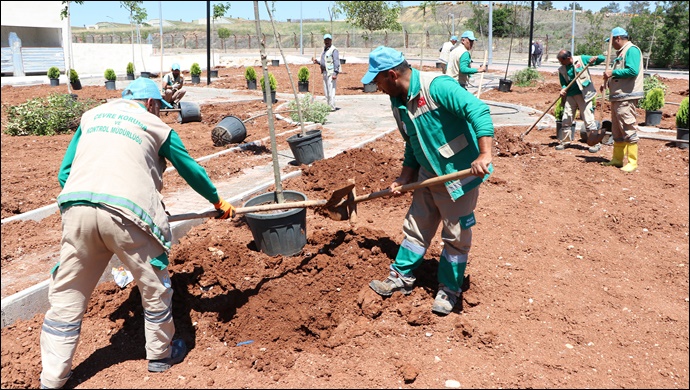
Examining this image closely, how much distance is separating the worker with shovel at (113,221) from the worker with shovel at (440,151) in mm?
1447

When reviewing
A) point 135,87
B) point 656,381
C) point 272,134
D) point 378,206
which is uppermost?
point 135,87

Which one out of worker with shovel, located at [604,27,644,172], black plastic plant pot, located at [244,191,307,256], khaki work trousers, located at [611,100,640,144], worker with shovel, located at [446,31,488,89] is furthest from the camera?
worker with shovel, located at [446,31,488,89]

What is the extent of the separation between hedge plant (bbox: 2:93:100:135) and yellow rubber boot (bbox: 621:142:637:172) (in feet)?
33.8

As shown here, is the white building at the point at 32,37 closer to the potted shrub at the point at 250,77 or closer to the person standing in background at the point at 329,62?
the potted shrub at the point at 250,77

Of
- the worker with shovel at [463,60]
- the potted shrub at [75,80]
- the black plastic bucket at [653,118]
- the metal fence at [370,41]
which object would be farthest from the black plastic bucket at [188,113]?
the metal fence at [370,41]

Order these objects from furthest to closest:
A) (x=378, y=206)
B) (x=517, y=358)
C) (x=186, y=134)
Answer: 1. (x=186, y=134)
2. (x=378, y=206)
3. (x=517, y=358)

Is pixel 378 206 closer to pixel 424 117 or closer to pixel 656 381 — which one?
pixel 424 117

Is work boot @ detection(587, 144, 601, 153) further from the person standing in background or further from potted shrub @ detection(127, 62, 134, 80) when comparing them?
potted shrub @ detection(127, 62, 134, 80)

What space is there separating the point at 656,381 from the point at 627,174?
491cm

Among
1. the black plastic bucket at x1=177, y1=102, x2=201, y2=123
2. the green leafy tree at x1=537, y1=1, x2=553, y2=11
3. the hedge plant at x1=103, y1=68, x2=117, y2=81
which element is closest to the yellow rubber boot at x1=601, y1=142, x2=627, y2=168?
the black plastic bucket at x1=177, y1=102, x2=201, y2=123

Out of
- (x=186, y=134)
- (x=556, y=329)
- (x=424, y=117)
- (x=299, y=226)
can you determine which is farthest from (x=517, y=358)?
(x=186, y=134)

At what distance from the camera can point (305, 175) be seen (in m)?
6.84

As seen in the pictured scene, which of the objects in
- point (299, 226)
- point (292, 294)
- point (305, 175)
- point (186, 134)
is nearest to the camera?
point (292, 294)

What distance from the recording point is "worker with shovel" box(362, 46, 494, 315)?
3.29m
